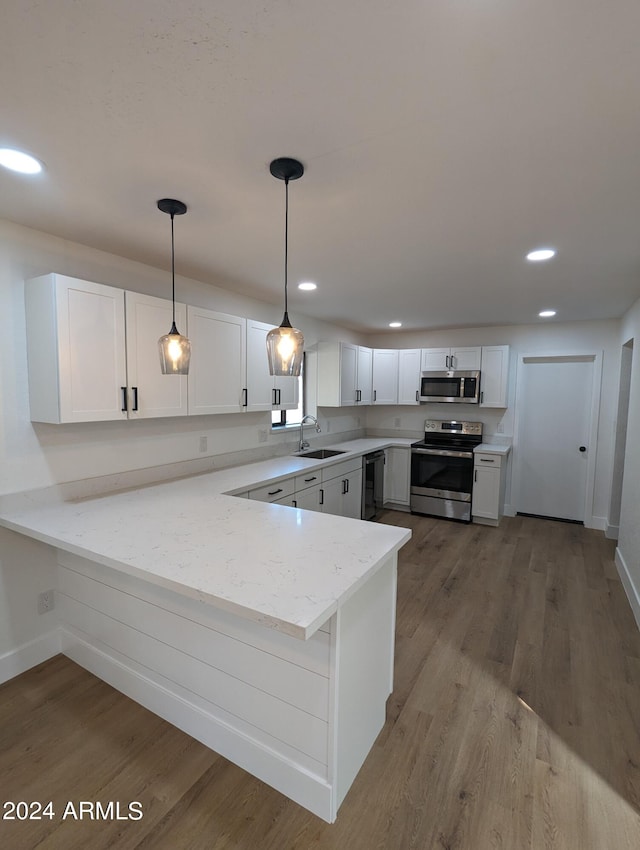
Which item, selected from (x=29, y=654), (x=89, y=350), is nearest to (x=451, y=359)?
(x=89, y=350)

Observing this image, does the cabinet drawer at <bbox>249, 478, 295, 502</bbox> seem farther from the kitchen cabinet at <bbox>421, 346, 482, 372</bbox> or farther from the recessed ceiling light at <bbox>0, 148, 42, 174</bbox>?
the kitchen cabinet at <bbox>421, 346, 482, 372</bbox>

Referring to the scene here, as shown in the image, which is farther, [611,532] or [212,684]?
[611,532]

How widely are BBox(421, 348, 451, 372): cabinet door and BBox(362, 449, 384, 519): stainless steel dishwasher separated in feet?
4.29

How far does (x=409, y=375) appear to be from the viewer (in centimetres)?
561

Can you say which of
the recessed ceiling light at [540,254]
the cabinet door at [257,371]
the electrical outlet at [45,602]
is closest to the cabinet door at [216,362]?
the cabinet door at [257,371]

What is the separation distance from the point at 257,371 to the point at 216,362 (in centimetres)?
49

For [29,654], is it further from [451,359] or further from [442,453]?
[451,359]

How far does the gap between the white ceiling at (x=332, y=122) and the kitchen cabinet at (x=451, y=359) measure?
2644 millimetres

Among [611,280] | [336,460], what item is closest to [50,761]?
[336,460]

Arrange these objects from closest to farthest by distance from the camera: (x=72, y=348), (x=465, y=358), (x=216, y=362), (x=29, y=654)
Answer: (x=72, y=348) < (x=29, y=654) < (x=216, y=362) < (x=465, y=358)

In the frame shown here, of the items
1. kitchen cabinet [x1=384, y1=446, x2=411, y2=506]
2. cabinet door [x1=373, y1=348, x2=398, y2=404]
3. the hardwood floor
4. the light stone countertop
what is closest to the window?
cabinet door [x1=373, y1=348, x2=398, y2=404]

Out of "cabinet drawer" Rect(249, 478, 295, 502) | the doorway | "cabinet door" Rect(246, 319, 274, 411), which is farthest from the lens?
the doorway

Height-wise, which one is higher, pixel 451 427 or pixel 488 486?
pixel 451 427

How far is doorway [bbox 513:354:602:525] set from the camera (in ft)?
16.0
